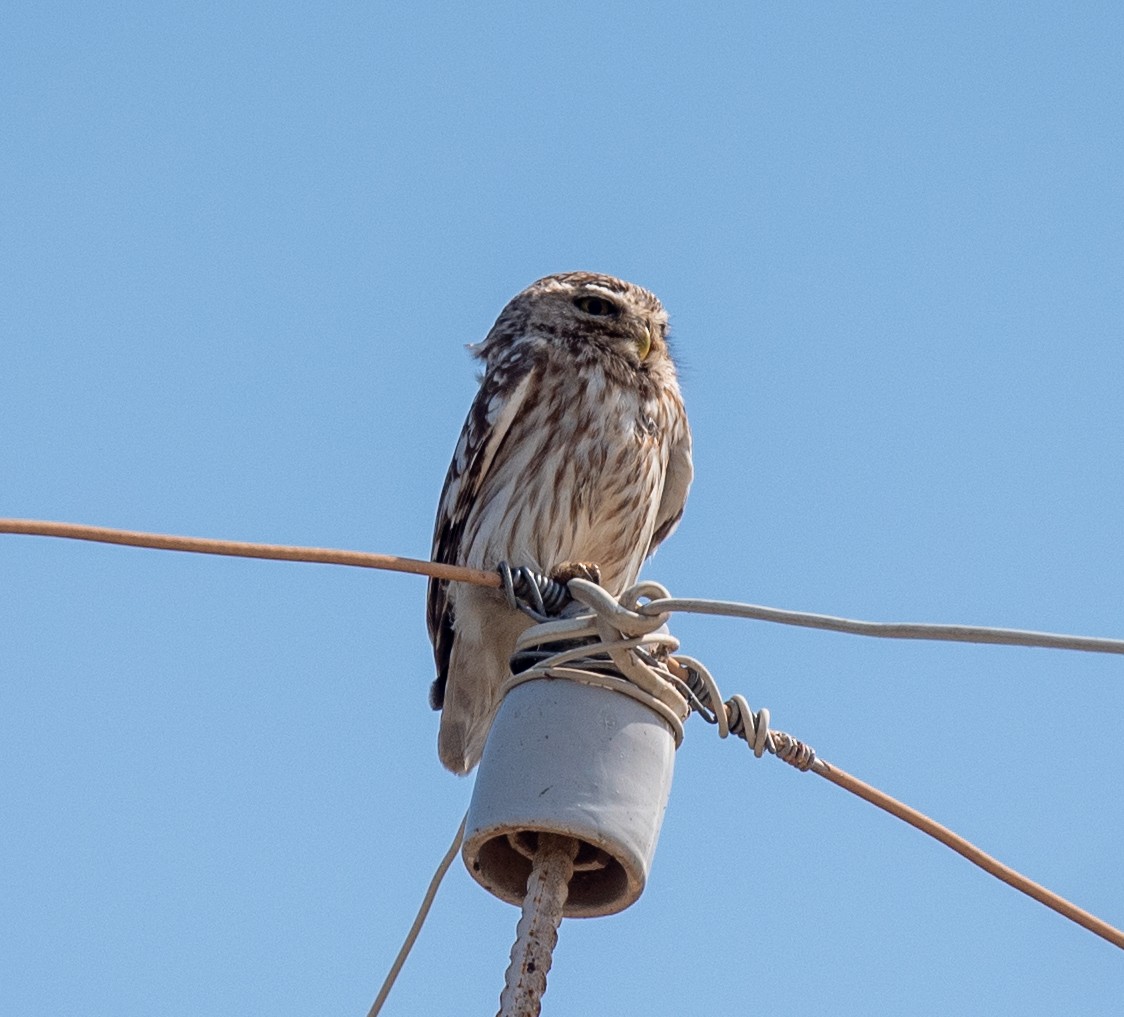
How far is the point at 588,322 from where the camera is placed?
6.45 m

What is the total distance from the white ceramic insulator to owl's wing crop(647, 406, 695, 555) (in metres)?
3.25

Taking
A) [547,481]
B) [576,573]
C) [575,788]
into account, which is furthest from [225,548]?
[547,481]

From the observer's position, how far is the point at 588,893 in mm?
3133

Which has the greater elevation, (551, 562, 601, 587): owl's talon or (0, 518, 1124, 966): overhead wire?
(551, 562, 601, 587): owl's talon

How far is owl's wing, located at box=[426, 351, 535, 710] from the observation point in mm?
5906

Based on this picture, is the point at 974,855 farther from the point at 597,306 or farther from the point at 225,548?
the point at 597,306

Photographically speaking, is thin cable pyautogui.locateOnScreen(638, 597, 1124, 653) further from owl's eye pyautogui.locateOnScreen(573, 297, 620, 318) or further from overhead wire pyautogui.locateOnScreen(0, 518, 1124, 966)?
owl's eye pyautogui.locateOnScreen(573, 297, 620, 318)

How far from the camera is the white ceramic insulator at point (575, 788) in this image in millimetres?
2865

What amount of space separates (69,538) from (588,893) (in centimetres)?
114

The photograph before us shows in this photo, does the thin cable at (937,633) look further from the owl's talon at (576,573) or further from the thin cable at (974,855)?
the owl's talon at (576,573)

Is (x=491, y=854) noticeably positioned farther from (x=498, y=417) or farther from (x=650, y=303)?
(x=650, y=303)

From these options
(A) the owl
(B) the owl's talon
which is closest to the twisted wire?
(B) the owl's talon

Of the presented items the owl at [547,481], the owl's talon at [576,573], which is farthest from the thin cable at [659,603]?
the owl at [547,481]

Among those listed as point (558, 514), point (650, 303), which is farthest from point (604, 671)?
point (650, 303)
